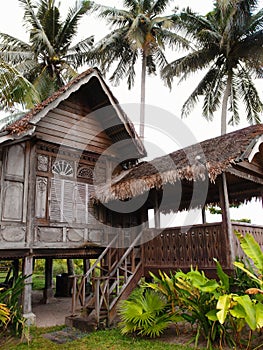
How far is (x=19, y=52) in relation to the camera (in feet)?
59.1

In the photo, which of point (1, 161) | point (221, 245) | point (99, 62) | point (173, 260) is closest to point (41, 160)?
point (1, 161)

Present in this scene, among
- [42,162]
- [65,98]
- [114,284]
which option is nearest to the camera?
[114,284]

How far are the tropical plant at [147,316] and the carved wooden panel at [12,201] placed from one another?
340cm

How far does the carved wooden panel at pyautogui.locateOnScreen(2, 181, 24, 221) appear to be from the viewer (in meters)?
7.91

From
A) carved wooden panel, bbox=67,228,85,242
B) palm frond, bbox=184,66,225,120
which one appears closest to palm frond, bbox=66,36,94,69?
palm frond, bbox=184,66,225,120

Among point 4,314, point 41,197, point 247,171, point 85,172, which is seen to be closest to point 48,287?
point 41,197

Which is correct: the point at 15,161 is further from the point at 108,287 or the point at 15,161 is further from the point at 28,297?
the point at 108,287

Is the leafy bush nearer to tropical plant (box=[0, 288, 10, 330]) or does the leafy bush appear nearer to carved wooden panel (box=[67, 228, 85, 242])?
tropical plant (box=[0, 288, 10, 330])

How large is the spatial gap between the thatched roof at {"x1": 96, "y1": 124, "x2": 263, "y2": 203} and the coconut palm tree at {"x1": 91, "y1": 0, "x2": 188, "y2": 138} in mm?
9043

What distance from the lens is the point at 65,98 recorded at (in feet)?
29.8

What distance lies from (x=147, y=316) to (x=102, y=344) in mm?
968

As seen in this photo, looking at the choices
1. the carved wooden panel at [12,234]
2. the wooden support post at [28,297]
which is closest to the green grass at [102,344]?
the wooden support post at [28,297]

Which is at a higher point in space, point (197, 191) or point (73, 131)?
point (73, 131)

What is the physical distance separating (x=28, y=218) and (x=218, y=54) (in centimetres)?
1477
